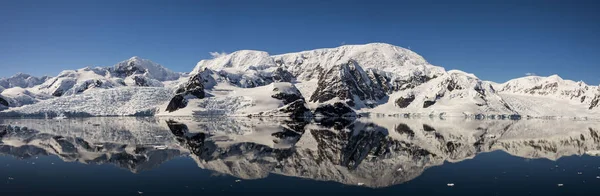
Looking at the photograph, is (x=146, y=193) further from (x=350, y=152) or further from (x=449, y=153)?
(x=449, y=153)

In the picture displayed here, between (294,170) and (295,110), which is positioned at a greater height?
(295,110)

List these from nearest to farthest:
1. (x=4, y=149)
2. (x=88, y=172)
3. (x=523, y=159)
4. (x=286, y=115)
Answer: (x=88, y=172), (x=523, y=159), (x=4, y=149), (x=286, y=115)

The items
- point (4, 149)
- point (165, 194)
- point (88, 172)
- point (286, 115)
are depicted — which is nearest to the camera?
point (165, 194)

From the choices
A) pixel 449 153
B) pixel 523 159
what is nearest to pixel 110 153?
pixel 449 153

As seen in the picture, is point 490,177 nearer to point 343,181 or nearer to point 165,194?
point 343,181

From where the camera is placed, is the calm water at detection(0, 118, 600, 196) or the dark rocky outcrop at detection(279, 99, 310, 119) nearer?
the calm water at detection(0, 118, 600, 196)

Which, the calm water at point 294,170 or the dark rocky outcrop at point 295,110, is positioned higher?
the dark rocky outcrop at point 295,110

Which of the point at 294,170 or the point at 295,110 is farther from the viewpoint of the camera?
the point at 295,110

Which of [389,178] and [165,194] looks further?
[389,178]

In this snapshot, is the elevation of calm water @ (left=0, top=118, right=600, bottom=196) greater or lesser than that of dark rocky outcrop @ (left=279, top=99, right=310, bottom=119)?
lesser

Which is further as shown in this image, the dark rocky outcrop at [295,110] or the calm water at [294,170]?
the dark rocky outcrop at [295,110]
